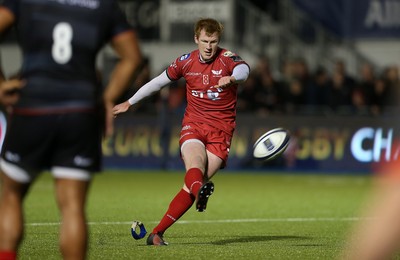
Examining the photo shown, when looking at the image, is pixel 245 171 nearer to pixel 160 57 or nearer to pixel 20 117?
pixel 160 57

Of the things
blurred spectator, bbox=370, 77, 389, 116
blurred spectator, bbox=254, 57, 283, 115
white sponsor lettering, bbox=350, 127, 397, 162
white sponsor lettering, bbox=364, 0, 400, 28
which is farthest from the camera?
white sponsor lettering, bbox=364, 0, 400, 28

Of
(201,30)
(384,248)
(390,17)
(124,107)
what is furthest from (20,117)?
(390,17)

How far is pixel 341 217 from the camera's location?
522 inches

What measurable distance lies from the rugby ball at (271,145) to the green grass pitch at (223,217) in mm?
828

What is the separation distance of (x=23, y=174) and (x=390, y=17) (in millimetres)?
19097

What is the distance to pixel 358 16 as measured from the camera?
2430cm

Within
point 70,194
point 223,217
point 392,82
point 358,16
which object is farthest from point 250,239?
point 358,16

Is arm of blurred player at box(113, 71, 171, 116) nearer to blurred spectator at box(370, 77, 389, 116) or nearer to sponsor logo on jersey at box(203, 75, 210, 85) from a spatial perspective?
sponsor logo on jersey at box(203, 75, 210, 85)

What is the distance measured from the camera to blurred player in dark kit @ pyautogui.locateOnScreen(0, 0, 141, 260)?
247 inches

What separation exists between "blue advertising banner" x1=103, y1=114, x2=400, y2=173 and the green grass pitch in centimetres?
82

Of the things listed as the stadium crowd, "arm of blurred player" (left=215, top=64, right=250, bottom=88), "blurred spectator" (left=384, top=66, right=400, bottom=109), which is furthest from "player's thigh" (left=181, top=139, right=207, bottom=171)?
"blurred spectator" (left=384, top=66, right=400, bottom=109)

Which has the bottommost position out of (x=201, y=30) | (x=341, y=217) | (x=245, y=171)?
(x=245, y=171)

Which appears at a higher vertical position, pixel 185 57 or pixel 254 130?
pixel 185 57

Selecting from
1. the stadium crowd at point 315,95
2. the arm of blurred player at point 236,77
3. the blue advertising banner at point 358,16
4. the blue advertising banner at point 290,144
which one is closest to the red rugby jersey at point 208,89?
the arm of blurred player at point 236,77
